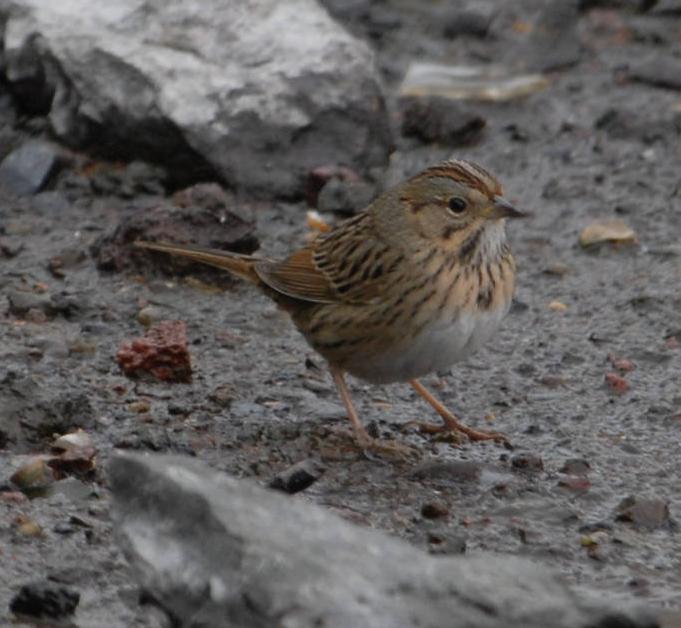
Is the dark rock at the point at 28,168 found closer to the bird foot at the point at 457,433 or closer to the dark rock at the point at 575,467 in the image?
the bird foot at the point at 457,433

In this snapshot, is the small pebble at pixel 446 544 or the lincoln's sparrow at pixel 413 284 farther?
the lincoln's sparrow at pixel 413 284

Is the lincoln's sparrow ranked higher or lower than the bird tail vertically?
higher

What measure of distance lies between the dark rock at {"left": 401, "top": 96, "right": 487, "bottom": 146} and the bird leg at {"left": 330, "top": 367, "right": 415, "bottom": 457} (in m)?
2.82

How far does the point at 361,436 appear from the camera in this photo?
5.87 metres

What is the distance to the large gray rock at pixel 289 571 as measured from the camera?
3.52 metres

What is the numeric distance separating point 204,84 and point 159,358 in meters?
2.10

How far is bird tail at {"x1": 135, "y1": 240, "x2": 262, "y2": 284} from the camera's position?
6.56 metres

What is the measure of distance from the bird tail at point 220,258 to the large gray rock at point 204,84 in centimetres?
113

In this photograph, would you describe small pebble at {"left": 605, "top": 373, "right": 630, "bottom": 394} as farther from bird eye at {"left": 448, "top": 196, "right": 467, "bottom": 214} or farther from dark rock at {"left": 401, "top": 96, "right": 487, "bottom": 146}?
dark rock at {"left": 401, "top": 96, "right": 487, "bottom": 146}

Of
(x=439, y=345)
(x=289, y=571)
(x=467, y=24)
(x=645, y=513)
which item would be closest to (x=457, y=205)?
(x=439, y=345)

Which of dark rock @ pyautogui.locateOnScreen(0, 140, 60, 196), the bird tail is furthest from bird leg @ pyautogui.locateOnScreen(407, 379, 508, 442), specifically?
dark rock @ pyautogui.locateOnScreen(0, 140, 60, 196)

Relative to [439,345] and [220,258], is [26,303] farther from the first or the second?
[439,345]

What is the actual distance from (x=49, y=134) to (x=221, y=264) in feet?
6.26

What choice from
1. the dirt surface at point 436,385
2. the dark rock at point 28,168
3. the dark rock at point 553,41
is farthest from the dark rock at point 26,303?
Answer: the dark rock at point 553,41
